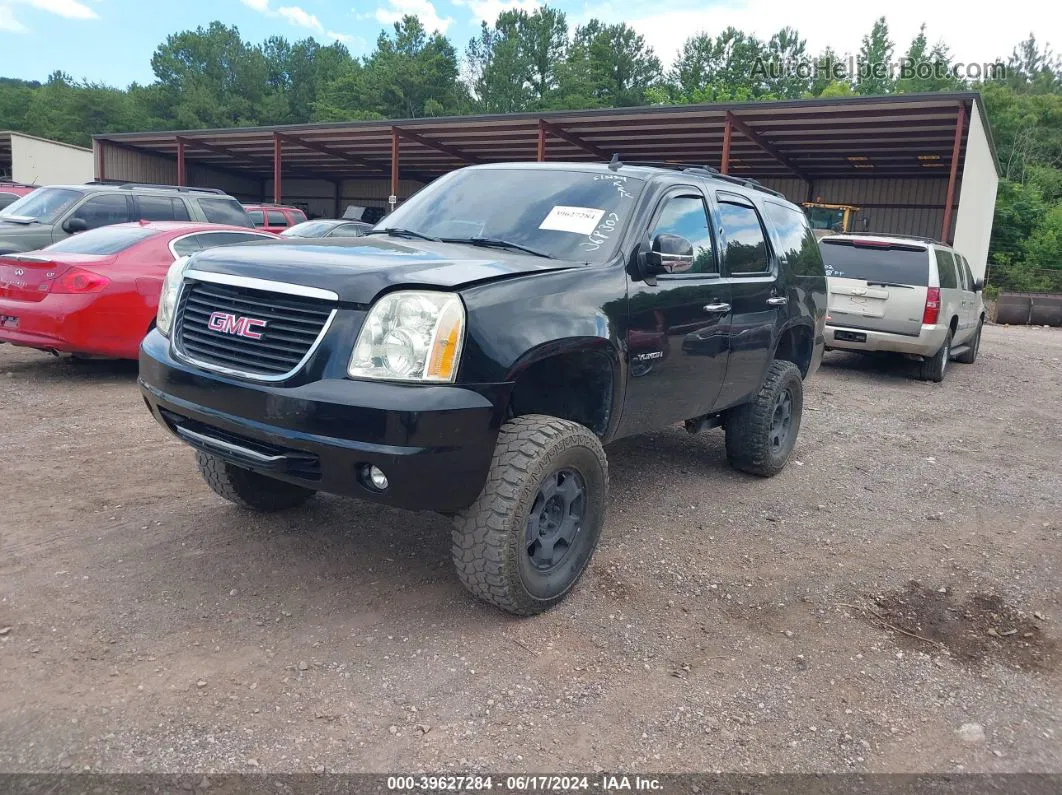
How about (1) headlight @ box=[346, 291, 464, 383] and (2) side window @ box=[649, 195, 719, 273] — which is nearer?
(1) headlight @ box=[346, 291, 464, 383]

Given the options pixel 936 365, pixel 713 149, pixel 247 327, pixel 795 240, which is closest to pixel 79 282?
pixel 247 327

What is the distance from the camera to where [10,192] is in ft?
55.8

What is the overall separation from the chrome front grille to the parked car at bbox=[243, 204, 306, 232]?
1459 centimetres

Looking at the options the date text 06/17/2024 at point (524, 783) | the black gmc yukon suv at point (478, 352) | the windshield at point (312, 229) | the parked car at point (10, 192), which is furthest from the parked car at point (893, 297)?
the parked car at point (10, 192)

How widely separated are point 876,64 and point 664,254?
73.0m

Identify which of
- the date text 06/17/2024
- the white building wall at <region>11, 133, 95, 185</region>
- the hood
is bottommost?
the date text 06/17/2024

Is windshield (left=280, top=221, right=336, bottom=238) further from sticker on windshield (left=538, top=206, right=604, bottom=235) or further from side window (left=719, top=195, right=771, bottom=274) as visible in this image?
sticker on windshield (left=538, top=206, right=604, bottom=235)

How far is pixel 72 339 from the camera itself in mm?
7293

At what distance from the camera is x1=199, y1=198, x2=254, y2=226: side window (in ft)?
39.8

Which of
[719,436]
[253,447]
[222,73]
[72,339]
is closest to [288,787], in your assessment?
[253,447]

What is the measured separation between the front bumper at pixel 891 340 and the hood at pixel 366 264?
7.88 m

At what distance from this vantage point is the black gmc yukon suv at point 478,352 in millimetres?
3107

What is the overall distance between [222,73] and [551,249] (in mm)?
80431

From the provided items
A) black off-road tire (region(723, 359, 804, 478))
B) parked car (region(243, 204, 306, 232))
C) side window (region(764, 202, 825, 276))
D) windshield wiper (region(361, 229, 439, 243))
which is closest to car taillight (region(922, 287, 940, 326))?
side window (region(764, 202, 825, 276))
